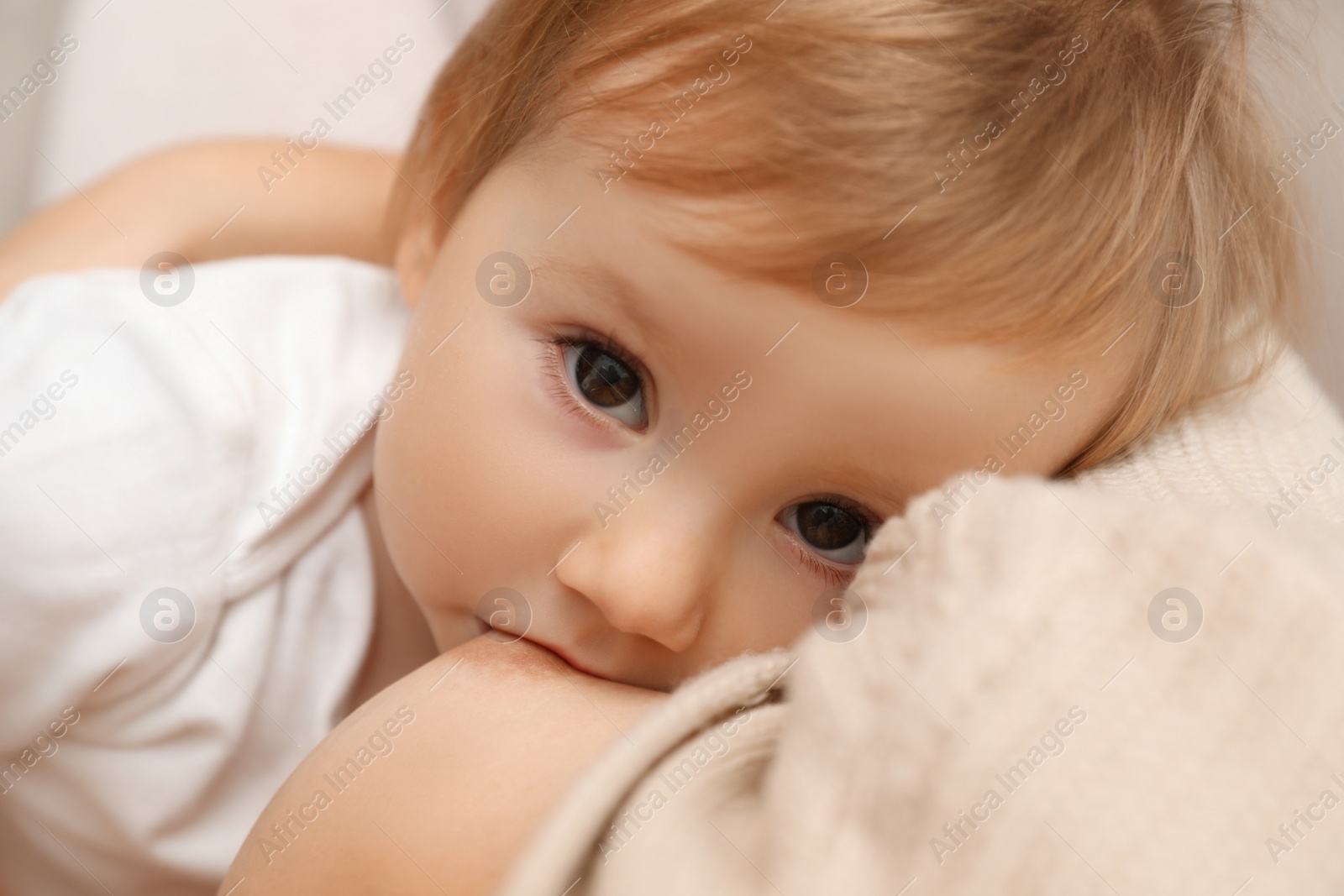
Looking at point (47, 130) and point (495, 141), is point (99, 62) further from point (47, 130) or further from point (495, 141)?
point (495, 141)

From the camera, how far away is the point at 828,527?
74 centimetres

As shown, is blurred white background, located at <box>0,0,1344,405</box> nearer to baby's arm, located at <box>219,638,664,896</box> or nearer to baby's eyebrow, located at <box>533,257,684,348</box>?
baby's eyebrow, located at <box>533,257,684,348</box>

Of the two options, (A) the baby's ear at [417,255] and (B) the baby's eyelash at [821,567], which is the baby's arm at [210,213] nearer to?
(A) the baby's ear at [417,255]

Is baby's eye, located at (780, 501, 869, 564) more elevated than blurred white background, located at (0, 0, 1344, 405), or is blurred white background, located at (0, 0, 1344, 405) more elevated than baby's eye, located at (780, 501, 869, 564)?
blurred white background, located at (0, 0, 1344, 405)

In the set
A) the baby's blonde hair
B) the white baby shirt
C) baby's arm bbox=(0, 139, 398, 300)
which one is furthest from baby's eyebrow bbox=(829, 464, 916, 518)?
baby's arm bbox=(0, 139, 398, 300)

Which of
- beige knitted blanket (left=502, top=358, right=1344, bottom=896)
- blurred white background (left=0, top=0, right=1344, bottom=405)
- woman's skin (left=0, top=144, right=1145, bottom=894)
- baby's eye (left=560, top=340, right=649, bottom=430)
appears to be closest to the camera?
beige knitted blanket (left=502, top=358, right=1344, bottom=896)

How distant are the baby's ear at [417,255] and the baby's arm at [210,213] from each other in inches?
8.7

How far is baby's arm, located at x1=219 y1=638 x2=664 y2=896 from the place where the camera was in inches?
17.5

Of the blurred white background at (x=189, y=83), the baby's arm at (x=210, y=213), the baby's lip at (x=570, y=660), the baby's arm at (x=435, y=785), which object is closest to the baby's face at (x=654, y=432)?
the baby's lip at (x=570, y=660)

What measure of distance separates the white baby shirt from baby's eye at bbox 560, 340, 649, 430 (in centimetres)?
18

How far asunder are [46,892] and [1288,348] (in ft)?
3.92

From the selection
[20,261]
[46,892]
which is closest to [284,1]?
[20,261]

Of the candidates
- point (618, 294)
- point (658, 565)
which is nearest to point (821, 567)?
point (658, 565)

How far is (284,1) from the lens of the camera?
4.87 feet
